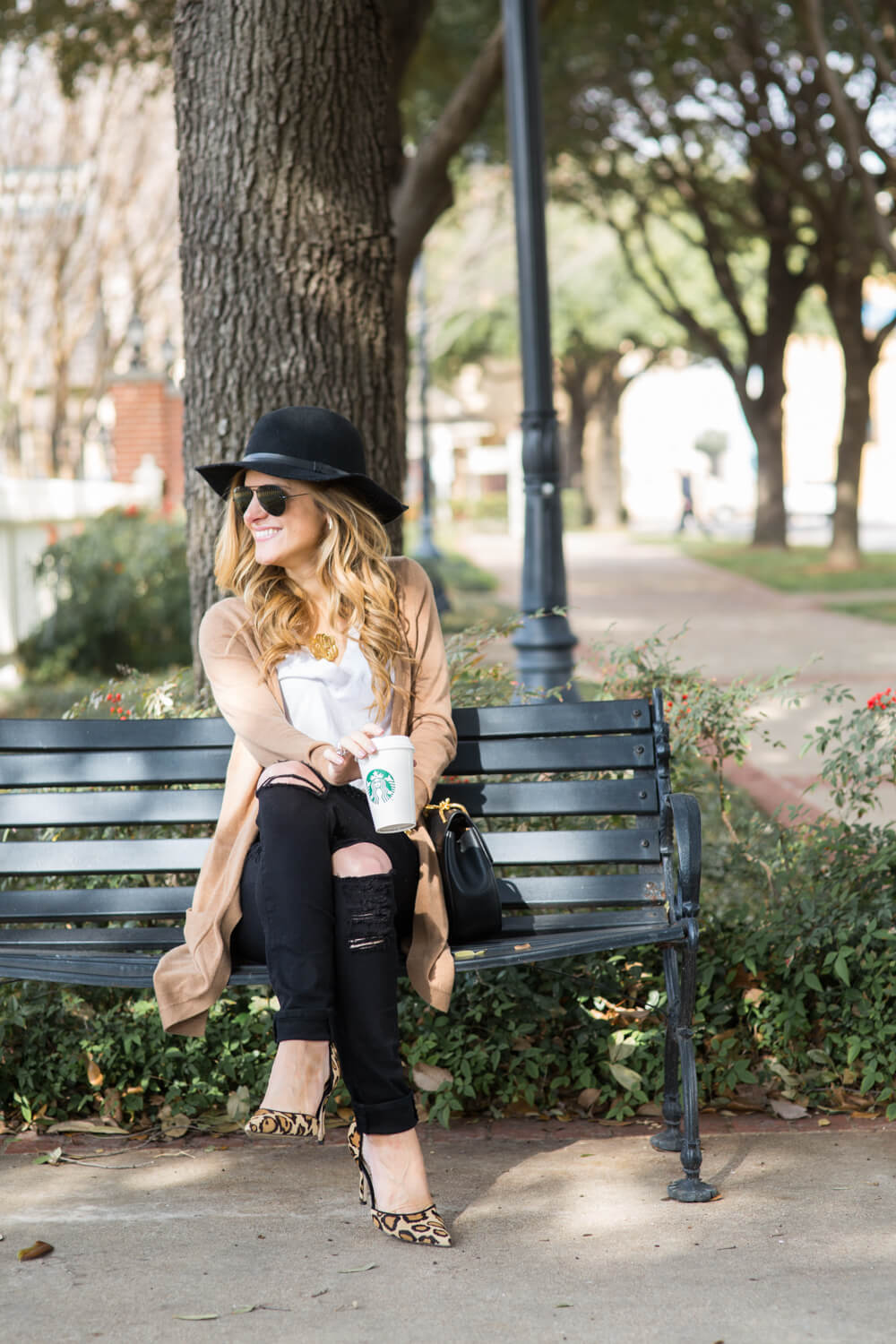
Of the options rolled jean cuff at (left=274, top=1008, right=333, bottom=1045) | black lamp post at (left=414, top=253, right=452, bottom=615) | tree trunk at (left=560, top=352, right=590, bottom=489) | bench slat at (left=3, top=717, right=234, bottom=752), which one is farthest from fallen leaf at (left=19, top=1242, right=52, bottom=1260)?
tree trunk at (left=560, top=352, right=590, bottom=489)

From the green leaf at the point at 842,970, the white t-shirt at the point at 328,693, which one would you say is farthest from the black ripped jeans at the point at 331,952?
the green leaf at the point at 842,970

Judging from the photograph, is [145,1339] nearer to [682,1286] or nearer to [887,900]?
[682,1286]

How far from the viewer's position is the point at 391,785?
10.9ft

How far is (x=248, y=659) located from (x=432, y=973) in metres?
0.86

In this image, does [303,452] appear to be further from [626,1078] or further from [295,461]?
[626,1078]

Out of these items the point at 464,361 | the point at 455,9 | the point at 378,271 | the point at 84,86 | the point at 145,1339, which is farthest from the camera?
the point at 464,361

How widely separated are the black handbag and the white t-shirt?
309mm

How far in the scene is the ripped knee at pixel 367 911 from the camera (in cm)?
336

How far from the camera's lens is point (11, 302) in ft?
82.9

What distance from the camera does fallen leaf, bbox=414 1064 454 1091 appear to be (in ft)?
13.5

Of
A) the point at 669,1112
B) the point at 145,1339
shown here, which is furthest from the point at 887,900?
the point at 145,1339

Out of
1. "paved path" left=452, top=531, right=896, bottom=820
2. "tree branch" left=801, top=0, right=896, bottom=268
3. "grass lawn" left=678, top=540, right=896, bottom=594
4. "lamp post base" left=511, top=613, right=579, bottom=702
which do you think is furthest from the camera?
"grass lawn" left=678, top=540, right=896, bottom=594

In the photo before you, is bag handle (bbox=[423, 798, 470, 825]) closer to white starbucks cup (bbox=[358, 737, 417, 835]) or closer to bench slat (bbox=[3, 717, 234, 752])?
white starbucks cup (bbox=[358, 737, 417, 835])

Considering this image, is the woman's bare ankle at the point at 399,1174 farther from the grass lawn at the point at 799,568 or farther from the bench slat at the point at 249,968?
the grass lawn at the point at 799,568
